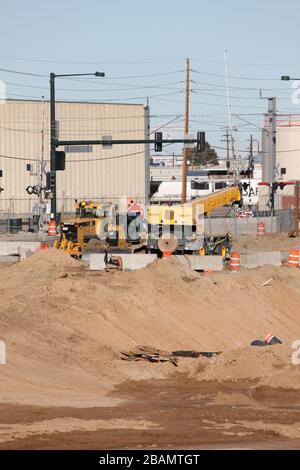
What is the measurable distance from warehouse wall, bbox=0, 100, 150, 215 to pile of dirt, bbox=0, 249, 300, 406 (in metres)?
45.0

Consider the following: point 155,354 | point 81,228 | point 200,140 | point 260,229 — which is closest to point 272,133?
point 260,229

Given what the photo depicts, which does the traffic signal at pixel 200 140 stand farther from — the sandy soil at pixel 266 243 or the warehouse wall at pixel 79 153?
the warehouse wall at pixel 79 153

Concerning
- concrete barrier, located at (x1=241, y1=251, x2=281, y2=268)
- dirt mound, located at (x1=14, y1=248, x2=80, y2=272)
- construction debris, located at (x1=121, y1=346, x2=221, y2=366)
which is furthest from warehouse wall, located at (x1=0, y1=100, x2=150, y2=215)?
construction debris, located at (x1=121, y1=346, x2=221, y2=366)

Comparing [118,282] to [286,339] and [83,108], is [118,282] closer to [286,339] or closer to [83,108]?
[286,339]

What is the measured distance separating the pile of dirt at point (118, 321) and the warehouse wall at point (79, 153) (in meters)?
45.0

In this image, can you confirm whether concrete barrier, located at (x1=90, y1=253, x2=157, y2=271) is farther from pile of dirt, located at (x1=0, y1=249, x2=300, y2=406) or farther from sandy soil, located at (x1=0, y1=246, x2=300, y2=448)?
pile of dirt, located at (x1=0, y1=249, x2=300, y2=406)

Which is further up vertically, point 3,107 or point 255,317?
point 3,107

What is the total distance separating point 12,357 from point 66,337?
3.10 meters

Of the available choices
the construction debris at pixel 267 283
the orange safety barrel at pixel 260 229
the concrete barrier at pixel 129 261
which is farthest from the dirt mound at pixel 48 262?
the orange safety barrel at pixel 260 229

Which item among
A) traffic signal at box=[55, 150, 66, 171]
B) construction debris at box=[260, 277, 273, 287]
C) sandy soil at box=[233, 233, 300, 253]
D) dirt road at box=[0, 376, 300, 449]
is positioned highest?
traffic signal at box=[55, 150, 66, 171]

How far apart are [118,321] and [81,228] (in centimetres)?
1595

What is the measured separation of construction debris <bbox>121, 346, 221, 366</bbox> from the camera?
2125 centimetres

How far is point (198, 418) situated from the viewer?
14.9 m
